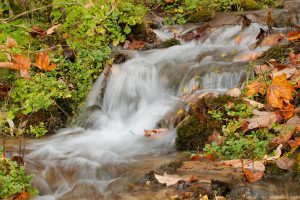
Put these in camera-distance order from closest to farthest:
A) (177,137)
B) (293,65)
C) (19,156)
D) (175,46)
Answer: (19,156) < (177,137) < (293,65) < (175,46)

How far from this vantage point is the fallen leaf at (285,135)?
4.46 metres

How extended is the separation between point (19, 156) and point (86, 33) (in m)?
3.27

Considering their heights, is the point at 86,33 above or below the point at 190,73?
above

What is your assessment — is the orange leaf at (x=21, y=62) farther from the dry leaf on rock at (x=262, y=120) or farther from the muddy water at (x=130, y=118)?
the dry leaf on rock at (x=262, y=120)

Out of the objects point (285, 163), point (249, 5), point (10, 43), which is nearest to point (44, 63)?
point (10, 43)

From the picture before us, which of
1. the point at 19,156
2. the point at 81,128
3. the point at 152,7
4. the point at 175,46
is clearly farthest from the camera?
the point at 152,7

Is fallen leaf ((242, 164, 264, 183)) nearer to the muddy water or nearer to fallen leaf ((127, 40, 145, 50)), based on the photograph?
the muddy water

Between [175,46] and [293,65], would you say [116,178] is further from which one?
[175,46]

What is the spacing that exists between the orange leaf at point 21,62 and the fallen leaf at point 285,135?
387 centimetres

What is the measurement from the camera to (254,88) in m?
5.34

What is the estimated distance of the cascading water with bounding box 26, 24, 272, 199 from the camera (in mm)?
4707

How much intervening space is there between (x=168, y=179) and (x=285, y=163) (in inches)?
41.6

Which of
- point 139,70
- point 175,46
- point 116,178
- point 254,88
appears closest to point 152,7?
point 175,46

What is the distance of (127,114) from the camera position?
21.9 ft
